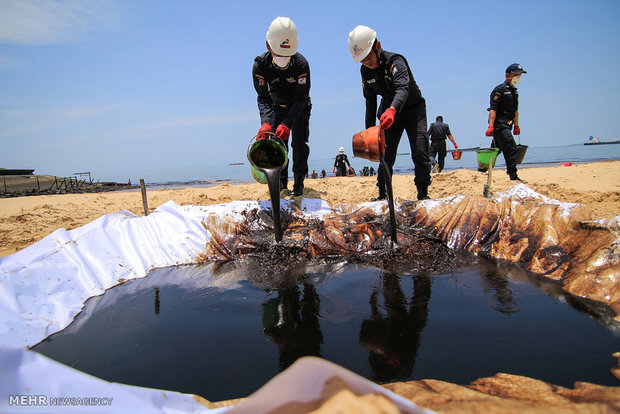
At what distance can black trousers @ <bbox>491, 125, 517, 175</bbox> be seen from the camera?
543 cm

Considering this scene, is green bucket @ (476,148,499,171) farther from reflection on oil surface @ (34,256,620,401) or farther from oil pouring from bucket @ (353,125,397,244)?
reflection on oil surface @ (34,256,620,401)

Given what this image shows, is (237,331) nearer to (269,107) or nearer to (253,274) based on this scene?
(253,274)

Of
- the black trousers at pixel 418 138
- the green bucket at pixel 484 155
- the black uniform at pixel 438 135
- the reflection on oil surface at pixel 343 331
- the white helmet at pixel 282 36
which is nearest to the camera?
the reflection on oil surface at pixel 343 331

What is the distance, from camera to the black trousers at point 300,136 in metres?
4.55

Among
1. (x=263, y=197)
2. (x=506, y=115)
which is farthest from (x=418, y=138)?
(x=506, y=115)

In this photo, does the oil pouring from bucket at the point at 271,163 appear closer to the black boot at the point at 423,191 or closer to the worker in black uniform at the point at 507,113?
the black boot at the point at 423,191

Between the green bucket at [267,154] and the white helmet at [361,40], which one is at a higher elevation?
the white helmet at [361,40]

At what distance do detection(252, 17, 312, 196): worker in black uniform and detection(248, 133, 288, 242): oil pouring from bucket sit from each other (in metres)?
0.37

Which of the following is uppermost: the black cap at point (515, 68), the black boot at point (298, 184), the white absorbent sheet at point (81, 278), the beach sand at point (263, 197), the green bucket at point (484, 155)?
the black cap at point (515, 68)

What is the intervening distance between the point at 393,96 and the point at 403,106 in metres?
0.29

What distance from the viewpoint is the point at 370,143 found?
3082mm

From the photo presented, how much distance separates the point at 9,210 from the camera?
18.5 feet

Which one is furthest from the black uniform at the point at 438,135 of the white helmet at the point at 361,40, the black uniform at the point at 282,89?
the white helmet at the point at 361,40

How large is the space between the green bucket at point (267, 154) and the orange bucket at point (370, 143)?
72 centimetres
